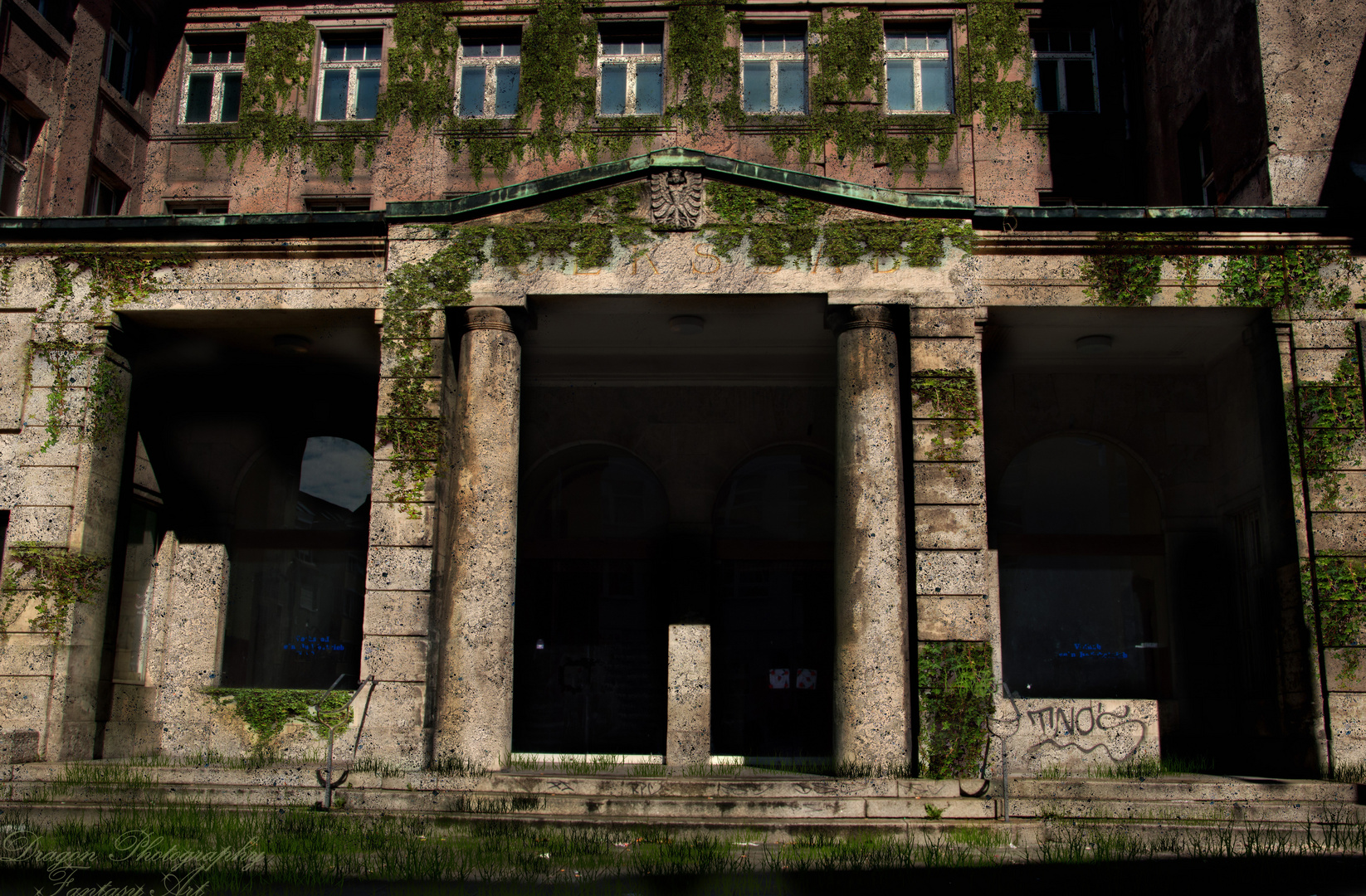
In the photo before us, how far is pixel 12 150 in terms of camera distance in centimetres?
1819

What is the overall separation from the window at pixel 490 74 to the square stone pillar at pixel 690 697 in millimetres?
10107

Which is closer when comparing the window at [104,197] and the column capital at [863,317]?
the column capital at [863,317]

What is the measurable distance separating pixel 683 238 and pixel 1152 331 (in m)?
6.40

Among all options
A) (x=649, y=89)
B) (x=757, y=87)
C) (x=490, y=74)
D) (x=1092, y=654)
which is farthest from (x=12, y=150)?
(x=1092, y=654)

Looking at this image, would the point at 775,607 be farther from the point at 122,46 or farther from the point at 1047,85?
the point at 122,46

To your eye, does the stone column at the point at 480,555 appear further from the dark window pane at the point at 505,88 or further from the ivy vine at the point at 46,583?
the dark window pane at the point at 505,88

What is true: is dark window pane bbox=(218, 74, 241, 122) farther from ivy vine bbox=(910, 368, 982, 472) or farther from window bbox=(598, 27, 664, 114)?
ivy vine bbox=(910, 368, 982, 472)

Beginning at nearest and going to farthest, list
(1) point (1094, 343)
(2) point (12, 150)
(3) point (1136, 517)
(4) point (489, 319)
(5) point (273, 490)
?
(4) point (489, 319), (1) point (1094, 343), (3) point (1136, 517), (5) point (273, 490), (2) point (12, 150)

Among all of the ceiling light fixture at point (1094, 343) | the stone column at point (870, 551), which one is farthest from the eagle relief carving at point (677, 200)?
the ceiling light fixture at point (1094, 343)

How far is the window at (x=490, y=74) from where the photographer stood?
787 inches

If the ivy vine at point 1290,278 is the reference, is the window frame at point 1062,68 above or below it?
above

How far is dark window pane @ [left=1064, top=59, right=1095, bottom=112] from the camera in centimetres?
1964

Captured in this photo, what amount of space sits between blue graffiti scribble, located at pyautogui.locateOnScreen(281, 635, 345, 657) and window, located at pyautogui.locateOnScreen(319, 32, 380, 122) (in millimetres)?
9528

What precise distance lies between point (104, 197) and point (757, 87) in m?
11.8
